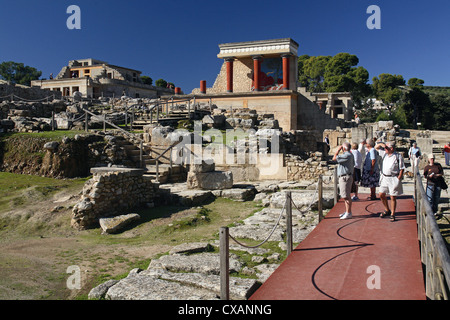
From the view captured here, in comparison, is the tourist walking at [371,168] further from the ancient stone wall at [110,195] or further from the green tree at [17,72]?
the green tree at [17,72]

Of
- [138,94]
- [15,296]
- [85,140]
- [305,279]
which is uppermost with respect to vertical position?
[138,94]

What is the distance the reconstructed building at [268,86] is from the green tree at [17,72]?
161ft

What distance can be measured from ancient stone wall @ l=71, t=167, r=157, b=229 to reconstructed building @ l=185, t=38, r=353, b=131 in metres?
16.2

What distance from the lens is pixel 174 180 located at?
14398mm

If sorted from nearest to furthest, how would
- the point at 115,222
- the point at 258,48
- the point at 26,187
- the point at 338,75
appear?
the point at 115,222
the point at 26,187
the point at 258,48
the point at 338,75

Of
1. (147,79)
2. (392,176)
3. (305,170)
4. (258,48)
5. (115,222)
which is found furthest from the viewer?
(147,79)

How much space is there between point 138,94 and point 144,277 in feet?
140

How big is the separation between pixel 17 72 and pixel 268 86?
57668 millimetres

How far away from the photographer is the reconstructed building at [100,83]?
42219 millimetres

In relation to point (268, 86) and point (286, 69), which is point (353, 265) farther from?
point (268, 86)

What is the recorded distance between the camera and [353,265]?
5453 millimetres

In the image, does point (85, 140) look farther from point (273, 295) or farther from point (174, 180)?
point (273, 295)

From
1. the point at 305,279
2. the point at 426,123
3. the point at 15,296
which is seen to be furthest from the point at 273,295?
the point at 426,123

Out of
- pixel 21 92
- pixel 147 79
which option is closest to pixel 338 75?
pixel 147 79
